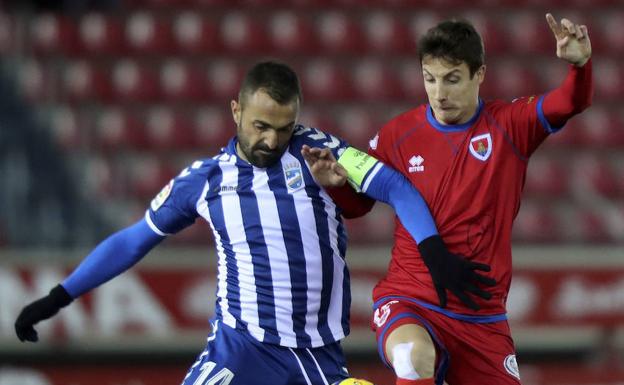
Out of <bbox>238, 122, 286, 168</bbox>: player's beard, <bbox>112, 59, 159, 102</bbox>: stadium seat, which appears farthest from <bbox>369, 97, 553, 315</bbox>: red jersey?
<bbox>112, 59, 159, 102</bbox>: stadium seat

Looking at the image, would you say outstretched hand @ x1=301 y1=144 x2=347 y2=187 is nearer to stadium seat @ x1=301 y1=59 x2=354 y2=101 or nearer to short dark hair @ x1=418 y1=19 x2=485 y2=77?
short dark hair @ x1=418 y1=19 x2=485 y2=77

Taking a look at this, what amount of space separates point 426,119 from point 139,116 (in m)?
5.24

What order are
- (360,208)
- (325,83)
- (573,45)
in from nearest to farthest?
(573,45) → (360,208) → (325,83)

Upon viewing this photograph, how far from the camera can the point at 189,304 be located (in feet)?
24.8

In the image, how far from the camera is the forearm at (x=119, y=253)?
4574 millimetres

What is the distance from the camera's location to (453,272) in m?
3.94

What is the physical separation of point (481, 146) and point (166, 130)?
524 cm

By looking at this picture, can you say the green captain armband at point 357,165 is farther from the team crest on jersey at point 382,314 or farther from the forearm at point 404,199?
the team crest on jersey at point 382,314

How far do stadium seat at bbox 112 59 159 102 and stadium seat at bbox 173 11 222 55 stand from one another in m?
0.41

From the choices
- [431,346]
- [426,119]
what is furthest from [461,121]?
[431,346]

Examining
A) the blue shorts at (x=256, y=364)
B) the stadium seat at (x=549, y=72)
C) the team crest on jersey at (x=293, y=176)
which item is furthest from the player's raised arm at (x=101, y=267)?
the stadium seat at (x=549, y=72)

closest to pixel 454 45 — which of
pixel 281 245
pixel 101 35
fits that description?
pixel 281 245

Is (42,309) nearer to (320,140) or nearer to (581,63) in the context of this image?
(320,140)

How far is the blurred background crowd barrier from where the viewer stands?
7539 millimetres
